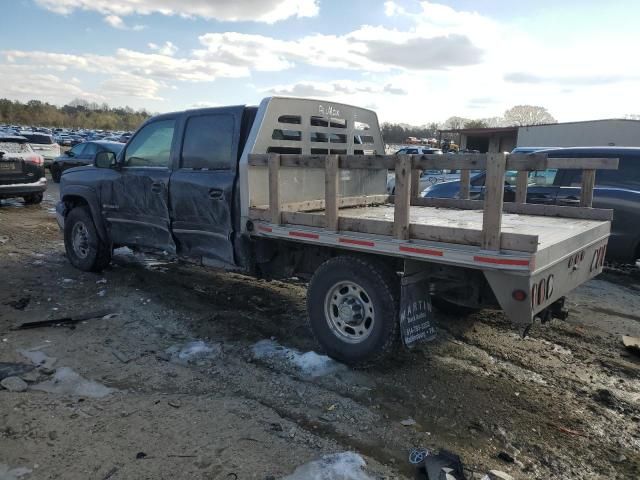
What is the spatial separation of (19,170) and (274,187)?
34.7 feet

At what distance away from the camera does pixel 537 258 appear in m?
3.13

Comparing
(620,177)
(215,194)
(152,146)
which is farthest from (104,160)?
(620,177)

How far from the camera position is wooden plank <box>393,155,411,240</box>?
11.7 feet

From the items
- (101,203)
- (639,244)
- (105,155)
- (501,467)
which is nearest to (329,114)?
(105,155)

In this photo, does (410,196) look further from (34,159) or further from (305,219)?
(34,159)

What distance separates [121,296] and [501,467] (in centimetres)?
462

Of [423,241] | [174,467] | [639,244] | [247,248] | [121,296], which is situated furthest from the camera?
[639,244]

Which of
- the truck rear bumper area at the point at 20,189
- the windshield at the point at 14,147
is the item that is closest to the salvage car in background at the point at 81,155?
the windshield at the point at 14,147

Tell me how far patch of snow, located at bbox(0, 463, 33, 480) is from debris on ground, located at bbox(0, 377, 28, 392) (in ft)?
3.19

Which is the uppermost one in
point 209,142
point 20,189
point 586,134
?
point 586,134

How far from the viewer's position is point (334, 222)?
158 inches

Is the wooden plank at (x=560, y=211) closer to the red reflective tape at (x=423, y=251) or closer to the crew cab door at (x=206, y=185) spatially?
the red reflective tape at (x=423, y=251)

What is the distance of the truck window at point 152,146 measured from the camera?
562 cm

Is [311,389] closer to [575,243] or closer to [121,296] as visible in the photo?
[575,243]
